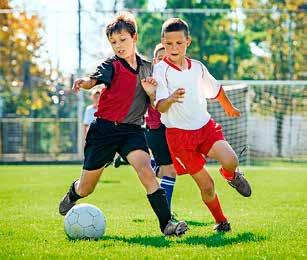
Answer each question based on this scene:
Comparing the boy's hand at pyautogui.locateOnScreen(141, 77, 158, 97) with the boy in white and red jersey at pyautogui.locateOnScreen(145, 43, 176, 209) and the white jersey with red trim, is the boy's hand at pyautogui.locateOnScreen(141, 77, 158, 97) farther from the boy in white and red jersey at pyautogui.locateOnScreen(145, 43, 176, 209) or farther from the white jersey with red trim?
the boy in white and red jersey at pyautogui.locateOnScreen(145, 43, 176, 209)

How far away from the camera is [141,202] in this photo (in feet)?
34.0

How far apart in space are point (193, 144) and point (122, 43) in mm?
1122

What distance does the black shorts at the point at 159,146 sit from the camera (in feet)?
27.5

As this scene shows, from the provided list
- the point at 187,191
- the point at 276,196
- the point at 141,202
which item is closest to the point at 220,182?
the point at 187,191

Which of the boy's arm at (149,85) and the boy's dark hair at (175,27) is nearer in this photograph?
the boy's arm at (149,85)

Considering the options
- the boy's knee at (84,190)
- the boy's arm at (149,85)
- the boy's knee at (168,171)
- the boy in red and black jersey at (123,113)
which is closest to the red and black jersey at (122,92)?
the boy in red and black jersey at (123,113)

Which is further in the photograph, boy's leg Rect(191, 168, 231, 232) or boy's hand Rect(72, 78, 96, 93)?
boy's leg Rect(191, 168, 231, 232)

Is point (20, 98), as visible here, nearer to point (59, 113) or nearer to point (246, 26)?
point (59, 113)

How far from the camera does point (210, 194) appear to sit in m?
6.75

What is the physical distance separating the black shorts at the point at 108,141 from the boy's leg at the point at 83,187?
75 millimetres

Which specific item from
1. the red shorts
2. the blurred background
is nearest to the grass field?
Answer: the red shorts

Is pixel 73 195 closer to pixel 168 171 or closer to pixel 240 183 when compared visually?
pixel 168 171

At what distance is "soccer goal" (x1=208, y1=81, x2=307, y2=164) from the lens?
2495 centimetres

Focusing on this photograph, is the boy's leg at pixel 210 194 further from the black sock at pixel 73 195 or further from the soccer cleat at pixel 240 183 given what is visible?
the black sock at pixel 73 195
